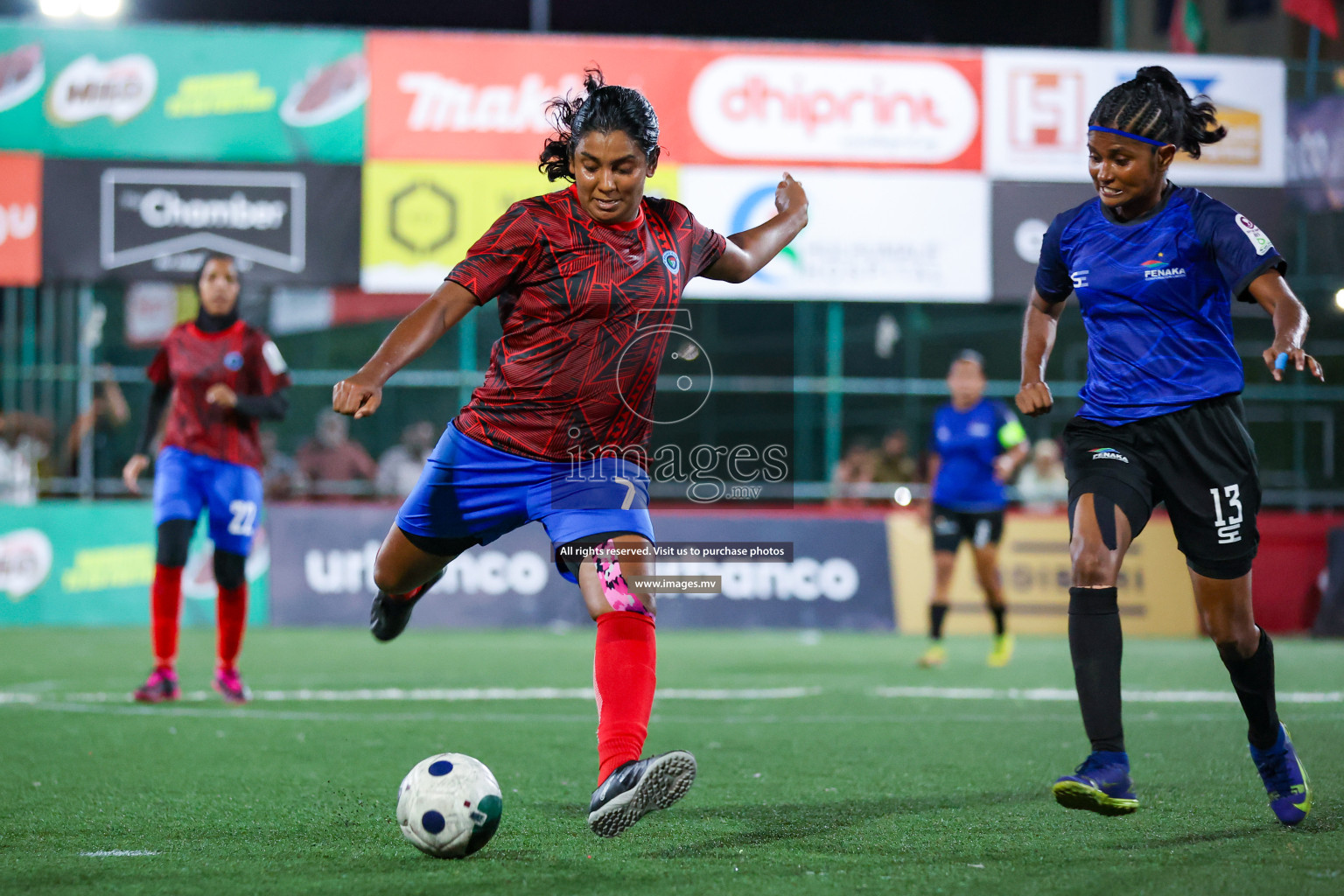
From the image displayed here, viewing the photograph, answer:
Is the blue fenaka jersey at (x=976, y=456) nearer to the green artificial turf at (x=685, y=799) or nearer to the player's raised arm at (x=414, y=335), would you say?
the green artificial turf at (x=685, y=799)

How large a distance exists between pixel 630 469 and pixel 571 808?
1.21m

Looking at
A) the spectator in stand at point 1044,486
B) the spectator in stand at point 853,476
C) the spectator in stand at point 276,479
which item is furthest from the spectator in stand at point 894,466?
the spectator in stand at point 276,479

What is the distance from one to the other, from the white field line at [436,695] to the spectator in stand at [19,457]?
7970 millimetres

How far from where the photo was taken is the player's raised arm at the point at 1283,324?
4.06m

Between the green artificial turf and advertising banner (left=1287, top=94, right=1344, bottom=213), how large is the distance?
8.68 metres

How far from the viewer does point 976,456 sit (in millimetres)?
11422

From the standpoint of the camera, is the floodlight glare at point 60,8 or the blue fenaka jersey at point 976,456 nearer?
the blue fenaka jersey at point 976,456

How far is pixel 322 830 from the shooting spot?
14.3 feet

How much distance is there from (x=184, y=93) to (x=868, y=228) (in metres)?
7.62

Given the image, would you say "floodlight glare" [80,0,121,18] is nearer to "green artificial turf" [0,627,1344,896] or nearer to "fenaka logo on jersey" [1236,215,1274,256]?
"green artificial turf" [0,627,1344,896]

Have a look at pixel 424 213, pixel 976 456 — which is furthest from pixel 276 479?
pixel 976 456

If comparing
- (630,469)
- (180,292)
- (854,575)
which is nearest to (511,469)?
(630,469)

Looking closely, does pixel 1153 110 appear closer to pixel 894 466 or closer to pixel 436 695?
pixel 436 695

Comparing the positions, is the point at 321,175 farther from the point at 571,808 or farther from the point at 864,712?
the point at 571,808
